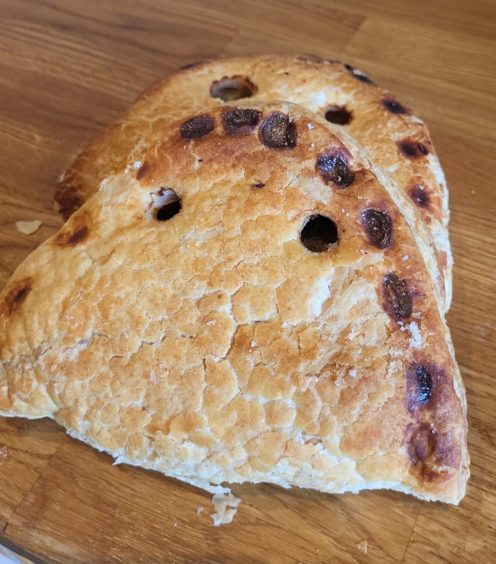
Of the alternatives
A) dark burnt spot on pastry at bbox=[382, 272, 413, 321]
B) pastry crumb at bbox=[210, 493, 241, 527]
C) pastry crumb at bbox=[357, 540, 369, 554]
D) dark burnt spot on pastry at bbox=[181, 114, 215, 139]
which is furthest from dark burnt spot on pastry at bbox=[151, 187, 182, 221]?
pastry crumb at bbox=[357, 540, 369, 554]

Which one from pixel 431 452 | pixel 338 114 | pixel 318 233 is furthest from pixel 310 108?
pixel 431 452

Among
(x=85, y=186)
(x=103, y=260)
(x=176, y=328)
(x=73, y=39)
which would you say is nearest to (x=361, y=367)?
(x=176, y=328)

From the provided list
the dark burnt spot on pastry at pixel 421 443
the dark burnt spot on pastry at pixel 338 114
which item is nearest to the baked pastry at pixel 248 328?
the dark burnt spot on pastry at pixel 421 443

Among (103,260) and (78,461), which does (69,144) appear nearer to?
(103,260)

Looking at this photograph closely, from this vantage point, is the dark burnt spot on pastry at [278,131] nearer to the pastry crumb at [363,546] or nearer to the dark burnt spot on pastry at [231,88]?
the dark burnt spot on pastry at [231,88]

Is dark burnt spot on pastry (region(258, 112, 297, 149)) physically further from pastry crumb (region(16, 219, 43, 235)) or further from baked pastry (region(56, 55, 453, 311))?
pastry crumb (region(16, 219, 43, 235))

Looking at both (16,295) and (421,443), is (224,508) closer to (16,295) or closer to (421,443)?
(421,443)

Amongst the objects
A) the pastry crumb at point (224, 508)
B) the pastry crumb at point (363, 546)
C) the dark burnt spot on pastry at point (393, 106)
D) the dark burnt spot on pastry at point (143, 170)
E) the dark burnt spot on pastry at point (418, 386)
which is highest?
the dark burnt spot on pastry at point (393, 106)
